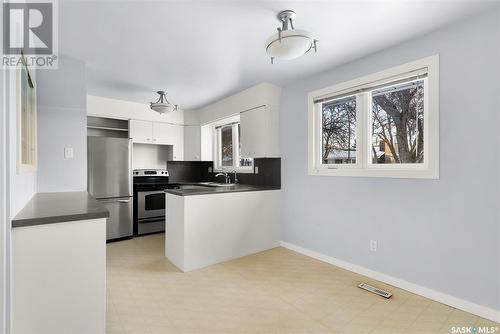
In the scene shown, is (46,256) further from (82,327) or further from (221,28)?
(221,28)

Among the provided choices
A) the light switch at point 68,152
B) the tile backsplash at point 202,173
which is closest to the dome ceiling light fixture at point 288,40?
the tile backsplash at point 202,173

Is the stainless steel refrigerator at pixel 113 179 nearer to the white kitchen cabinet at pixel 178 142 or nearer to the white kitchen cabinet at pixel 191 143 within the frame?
the white kitchen cabinet at pixel 178 142

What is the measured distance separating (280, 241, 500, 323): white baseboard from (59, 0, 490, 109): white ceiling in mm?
2222

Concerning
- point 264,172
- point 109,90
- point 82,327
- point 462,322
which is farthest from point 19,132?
point 462,322

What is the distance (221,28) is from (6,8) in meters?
1.35

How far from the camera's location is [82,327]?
58.3 inches

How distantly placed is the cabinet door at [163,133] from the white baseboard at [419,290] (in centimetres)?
317

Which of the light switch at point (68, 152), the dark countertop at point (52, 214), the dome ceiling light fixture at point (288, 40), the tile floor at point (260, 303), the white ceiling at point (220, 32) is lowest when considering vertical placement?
the tile floor at point (260, 303)

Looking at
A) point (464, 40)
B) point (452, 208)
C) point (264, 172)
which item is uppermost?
point (464, 40)

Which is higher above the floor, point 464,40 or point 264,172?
point 464,40

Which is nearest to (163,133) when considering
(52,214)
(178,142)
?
(178,142)

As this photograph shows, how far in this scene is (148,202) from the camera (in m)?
4.35

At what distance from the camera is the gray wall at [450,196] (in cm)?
192

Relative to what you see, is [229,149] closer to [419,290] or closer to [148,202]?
[148,202]
